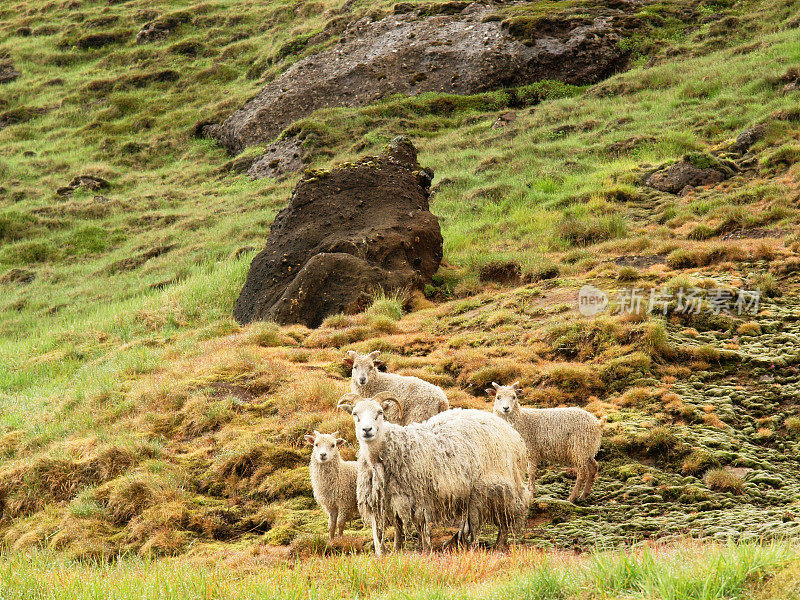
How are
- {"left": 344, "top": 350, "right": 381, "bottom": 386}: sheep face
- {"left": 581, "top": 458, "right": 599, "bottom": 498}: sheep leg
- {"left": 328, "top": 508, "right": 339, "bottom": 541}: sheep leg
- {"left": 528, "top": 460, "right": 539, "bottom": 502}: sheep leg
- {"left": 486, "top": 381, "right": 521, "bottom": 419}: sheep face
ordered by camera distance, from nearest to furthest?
{"left": 328, "top": 508, "right": 339, "bottom": 541}: sheep leg
{"left": 581, "top": 458, "right": 599, "bottom": 498}: sheep leg
{"left": 528, "top": 460, "right": 539, "bottom": 502}: sheep leg
{"left": 486, "top": 381, "right": 521, "bottom": 419}: sheep face
{"left": 344, "top": 350, "right": 381, "bottom": 386}: sheep face

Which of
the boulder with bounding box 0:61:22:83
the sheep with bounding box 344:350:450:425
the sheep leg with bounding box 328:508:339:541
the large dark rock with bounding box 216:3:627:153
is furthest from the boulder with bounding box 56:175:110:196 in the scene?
the sheep leg with bounding box 328:508:339:541

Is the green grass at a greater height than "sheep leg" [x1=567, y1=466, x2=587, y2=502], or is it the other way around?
the green grass

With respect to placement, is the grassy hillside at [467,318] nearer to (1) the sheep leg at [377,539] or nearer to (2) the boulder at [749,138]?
(2) the boulder at [749,138]

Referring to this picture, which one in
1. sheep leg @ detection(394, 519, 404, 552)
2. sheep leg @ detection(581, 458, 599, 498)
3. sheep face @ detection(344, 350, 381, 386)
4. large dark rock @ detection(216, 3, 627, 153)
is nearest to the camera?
sheep leg @ detection(394, 519, 404, 552)

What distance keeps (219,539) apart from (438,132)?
28856 millimetres

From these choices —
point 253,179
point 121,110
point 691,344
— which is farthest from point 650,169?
point 121,110

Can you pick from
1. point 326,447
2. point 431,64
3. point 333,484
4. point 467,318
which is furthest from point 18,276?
point 333,484

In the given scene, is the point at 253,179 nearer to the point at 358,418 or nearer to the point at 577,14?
the point at 577,14

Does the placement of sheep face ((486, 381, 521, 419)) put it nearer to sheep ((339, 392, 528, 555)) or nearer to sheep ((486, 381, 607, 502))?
sheep ((486, 381, 607, 502))

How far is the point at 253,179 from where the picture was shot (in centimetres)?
3503

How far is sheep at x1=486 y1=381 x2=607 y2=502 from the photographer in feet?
28.5

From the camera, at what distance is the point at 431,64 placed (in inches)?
1571

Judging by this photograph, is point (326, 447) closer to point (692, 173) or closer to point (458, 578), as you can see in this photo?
Answer: point (458, 578)

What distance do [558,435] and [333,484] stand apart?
2.90m
